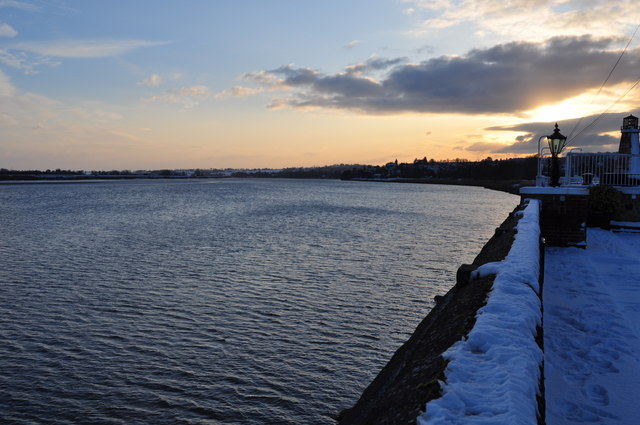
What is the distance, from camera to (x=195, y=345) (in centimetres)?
1101

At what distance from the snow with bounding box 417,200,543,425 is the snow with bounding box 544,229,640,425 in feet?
3.77

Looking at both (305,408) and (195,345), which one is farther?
(195,345)

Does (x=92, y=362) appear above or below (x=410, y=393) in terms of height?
below

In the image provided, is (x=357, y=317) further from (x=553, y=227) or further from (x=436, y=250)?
(x=436, y=250)

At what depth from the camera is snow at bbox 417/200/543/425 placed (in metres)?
3.03

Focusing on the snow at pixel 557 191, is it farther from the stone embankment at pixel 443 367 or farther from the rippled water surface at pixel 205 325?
the stone embankment at pixel 443 367

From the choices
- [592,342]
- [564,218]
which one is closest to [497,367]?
[592,342]

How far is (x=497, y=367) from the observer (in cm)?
364

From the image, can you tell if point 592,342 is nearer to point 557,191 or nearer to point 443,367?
A: point 443,367

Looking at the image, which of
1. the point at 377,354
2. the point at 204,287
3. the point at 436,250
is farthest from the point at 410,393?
the point at 436,250

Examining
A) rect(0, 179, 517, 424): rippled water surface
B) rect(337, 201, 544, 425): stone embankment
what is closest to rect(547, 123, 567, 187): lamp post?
rect(0, 179, 517, 424): rippled water surface

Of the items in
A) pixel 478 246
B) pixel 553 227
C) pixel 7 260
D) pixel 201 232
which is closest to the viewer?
pixel 553 227

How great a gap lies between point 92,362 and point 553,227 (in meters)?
14.7

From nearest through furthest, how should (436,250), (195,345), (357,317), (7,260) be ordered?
(195,345) < (357,317) < (7,260) < (436,250)
